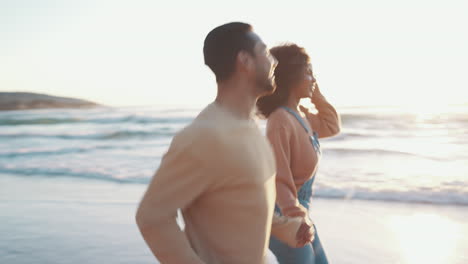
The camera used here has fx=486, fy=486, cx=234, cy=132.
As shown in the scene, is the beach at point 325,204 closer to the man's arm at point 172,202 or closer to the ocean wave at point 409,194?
the ocean wave at point 409,194

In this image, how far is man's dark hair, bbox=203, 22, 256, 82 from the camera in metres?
1.45

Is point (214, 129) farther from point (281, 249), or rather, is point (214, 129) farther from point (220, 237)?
point (281, 249)

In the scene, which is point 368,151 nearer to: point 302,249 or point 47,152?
point 47,152

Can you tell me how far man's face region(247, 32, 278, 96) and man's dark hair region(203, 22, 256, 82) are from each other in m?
0.02

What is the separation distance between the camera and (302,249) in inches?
94.7

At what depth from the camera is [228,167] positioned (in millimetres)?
1295

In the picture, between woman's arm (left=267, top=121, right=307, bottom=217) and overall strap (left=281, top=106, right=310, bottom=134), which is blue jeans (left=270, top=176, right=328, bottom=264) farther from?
overall strap (left=281, top=106, right=310, bottom=134)

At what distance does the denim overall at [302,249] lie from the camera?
94.3 inches

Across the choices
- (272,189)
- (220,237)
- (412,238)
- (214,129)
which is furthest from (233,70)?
A: (412,238)

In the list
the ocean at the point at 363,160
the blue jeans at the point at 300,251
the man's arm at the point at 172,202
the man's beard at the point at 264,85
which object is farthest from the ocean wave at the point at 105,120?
the man's arm at the point at 172,202

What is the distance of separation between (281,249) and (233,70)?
4.05 feet

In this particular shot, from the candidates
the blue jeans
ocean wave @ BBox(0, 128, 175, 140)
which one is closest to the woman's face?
the blue jeans

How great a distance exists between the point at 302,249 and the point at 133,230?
12.4 feet

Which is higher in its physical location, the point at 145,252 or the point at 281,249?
the point at 281,249
